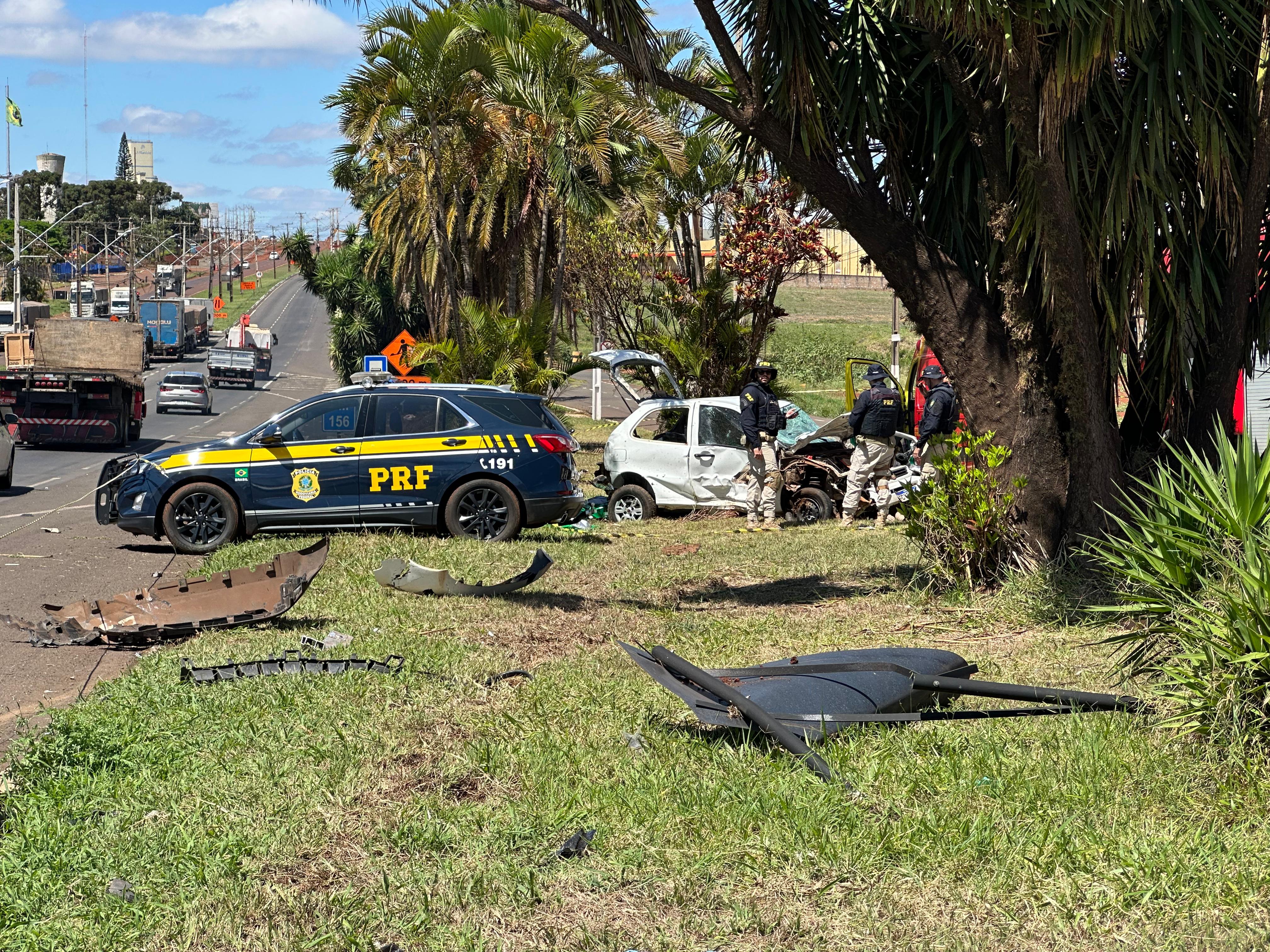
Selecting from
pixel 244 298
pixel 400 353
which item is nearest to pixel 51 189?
pixel 244 298

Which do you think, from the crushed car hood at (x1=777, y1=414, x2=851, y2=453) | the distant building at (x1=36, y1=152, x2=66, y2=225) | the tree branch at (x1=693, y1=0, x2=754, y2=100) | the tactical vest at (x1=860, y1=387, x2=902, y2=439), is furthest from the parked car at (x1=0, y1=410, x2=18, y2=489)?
the distant building at (x1=36, y1=152, x2=66, y2=225)

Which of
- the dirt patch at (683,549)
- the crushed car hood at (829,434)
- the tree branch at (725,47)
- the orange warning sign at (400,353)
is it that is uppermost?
the tree branch at (725,47)

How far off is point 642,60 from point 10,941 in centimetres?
699

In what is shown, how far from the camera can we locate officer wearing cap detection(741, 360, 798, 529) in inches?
598

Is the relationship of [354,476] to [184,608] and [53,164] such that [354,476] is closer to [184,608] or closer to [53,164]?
[184,608]

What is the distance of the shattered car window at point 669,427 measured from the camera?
16484 millimetres

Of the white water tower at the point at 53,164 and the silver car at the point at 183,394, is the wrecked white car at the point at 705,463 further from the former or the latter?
the white water tower at the point at 53,164

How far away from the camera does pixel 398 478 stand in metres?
13.3

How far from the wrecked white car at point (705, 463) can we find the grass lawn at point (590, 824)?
27.4ft

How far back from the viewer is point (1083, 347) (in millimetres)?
9008

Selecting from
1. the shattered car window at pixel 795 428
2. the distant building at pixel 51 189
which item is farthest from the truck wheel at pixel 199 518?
the distant building at pixel 51 189

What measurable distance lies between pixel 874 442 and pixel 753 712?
31.7 feet

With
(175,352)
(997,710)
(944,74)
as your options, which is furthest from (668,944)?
(175,352)

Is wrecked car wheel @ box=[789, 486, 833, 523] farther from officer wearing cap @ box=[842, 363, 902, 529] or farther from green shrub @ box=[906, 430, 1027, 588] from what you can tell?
green shrub @ box=[906, 430, 1027, 588]
